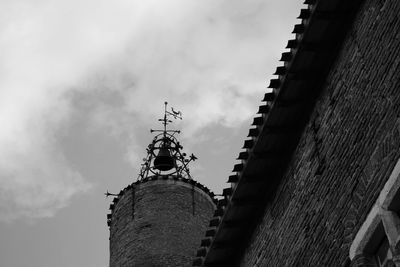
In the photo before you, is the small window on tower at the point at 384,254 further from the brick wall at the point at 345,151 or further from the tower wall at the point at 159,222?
the tower wall at the point at 159,222

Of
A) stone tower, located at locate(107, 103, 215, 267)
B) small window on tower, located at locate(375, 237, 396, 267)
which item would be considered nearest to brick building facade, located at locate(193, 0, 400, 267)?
small window on tower, located at locate(375, 237, 396, 267)

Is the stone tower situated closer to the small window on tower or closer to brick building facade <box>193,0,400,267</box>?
brick building facade <box>193,0,400,267</box>

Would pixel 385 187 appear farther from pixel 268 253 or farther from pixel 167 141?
pixel 167 141

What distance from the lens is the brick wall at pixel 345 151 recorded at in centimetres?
792

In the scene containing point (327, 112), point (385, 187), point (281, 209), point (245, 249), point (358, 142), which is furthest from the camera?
point (245, 249)

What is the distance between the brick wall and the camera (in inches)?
312

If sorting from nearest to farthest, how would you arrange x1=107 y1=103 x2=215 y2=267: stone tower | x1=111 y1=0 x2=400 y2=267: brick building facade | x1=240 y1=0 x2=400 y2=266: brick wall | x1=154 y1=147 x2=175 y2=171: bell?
x1=111 y1=0 x2=400 y2=267: brick building facade < x1=240 y1=0 x2=400 y2=266: brick wall < x1=107 y1=103 x2=215 y2=267: stone tower < x1=154 y1=147 x2=175 y2=171: bell

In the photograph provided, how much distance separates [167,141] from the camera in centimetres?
2297

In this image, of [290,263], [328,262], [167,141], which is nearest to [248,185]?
[290,263]

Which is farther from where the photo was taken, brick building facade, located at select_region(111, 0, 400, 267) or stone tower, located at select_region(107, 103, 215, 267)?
stone tower, located at select_region(107, 103, 215, 267)

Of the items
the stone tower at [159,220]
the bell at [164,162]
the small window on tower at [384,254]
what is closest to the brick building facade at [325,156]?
the small window on tower at [384,254]

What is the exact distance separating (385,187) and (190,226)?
11360 mm

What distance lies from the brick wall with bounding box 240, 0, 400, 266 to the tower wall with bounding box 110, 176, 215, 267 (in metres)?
7.91

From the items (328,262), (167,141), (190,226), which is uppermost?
(167,141)
